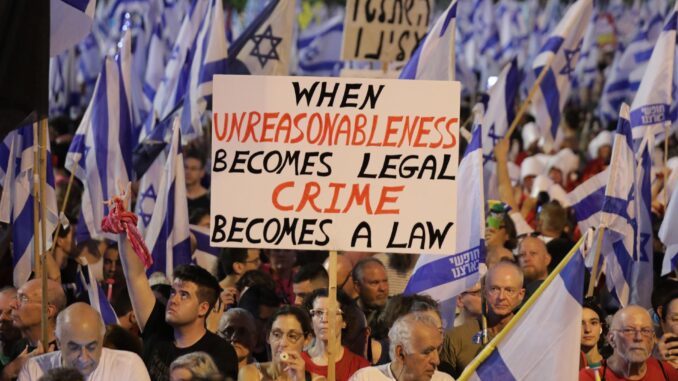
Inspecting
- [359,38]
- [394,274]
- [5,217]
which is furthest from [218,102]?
[359,38]

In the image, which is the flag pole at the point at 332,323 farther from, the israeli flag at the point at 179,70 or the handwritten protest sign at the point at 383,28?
the handwritten protest sign at the point at 383,28

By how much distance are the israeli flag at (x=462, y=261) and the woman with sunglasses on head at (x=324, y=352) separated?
109cm

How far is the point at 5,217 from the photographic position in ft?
34.6

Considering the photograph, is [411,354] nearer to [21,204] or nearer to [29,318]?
[29,318]

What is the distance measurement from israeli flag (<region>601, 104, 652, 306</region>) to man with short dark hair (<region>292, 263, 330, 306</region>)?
1938 millimetres

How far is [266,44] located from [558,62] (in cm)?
285

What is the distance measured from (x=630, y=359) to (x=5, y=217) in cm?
423

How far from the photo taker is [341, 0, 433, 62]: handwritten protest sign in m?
16.7

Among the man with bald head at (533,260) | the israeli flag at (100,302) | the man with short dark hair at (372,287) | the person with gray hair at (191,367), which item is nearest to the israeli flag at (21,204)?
the israeli flag at (100,302)

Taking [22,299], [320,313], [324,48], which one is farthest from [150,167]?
[324,48]

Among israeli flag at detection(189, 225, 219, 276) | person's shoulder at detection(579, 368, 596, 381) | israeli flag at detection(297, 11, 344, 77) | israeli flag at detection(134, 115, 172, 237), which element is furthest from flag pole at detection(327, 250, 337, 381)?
israeli flag at detection(297, 11, 344, 77)

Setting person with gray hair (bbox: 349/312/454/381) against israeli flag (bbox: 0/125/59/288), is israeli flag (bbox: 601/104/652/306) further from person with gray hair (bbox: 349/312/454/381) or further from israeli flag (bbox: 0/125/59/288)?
israeli flag (bbox: 0/125/59/288)

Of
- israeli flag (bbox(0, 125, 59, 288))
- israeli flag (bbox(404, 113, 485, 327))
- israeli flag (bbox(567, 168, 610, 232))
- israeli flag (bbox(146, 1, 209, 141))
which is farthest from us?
israeli flag (bbox(146, 1, 209, 141))

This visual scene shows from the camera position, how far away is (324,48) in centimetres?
2439
